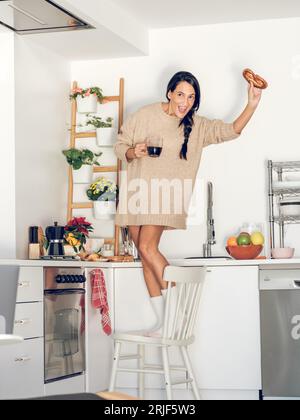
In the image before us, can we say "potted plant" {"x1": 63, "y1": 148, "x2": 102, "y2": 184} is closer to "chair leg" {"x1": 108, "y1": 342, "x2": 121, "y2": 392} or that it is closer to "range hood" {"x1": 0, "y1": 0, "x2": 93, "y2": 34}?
"range hood" {"x1": 0, "y1": 0, "x2": 93, "y2": 34}

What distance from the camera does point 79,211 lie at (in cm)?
600

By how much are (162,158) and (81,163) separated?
695 mm

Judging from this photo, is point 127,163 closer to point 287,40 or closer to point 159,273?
point 159,273

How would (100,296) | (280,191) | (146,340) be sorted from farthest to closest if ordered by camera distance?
1. (280,191)
2. (100,296)
3. (146,340)

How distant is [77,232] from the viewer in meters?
5.43

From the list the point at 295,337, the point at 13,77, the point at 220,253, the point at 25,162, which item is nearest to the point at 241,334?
the point at 295,337

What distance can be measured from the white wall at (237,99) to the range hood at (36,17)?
923 millimetres

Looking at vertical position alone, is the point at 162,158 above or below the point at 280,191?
above

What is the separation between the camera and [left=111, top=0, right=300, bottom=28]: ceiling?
5.29m

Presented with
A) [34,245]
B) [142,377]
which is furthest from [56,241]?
[142,377]

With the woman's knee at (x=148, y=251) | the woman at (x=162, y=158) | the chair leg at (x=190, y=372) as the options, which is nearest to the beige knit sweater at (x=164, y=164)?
the woman at (x=162, y=158)

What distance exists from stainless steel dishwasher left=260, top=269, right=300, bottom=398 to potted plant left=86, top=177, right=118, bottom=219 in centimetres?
120

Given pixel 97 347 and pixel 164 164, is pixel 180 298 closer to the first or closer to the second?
pixel 97 347
